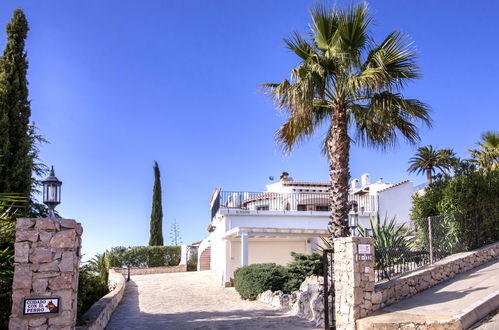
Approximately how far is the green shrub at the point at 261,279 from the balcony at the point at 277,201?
4946 mm

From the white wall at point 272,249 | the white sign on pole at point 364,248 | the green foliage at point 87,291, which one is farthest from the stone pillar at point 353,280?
the white wall at point 272,249

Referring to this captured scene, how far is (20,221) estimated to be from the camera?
6504 millimetres

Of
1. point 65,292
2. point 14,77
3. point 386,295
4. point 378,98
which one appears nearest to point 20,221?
point 65,292

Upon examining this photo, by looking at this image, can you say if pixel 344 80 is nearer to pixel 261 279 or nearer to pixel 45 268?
pixel 261 279

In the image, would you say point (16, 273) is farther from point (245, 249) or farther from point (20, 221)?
point (245, 249)

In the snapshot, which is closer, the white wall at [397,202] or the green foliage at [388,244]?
the green foliage at [388,244]

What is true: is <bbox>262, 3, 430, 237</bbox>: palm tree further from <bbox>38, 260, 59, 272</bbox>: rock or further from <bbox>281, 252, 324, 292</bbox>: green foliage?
<bbox>38, 260, 59, 272</bbox>: rock

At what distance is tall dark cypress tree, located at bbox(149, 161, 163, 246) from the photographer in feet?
121

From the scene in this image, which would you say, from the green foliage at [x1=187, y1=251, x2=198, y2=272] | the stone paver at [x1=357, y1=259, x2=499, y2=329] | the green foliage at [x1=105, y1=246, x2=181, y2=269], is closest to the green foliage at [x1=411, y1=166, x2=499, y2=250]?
the stone paver at [x1=357, y1=259, x2=499, y2=329]

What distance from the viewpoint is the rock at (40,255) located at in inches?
257

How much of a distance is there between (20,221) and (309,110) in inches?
333

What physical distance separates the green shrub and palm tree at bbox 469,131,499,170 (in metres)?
15.9

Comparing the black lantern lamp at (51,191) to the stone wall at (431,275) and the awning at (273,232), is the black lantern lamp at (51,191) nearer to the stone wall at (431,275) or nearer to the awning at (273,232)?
the stone wall at (431,275)

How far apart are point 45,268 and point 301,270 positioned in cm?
1009
